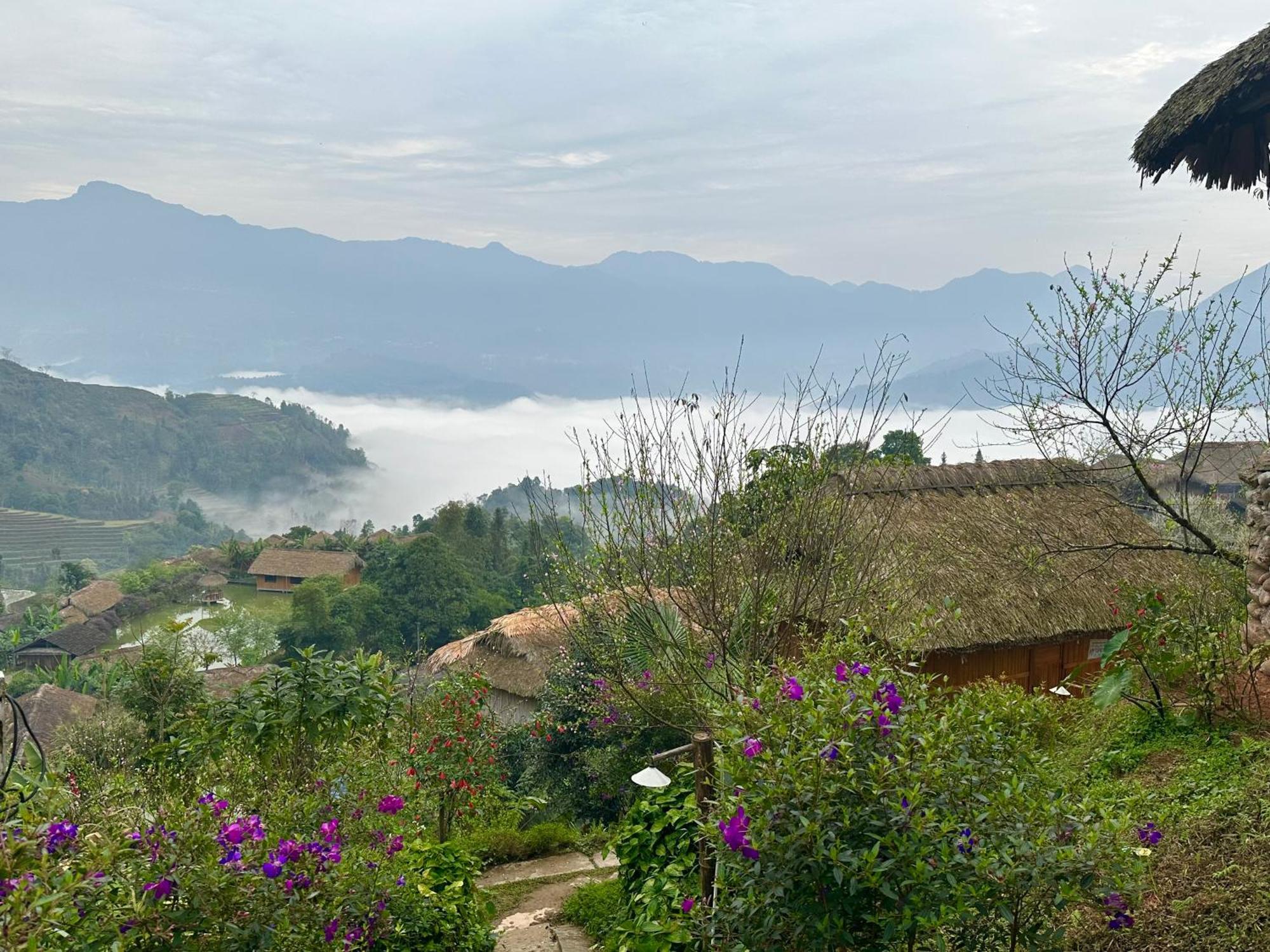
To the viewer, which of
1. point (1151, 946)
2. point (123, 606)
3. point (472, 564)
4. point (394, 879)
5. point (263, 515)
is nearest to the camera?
point (1151, 946)

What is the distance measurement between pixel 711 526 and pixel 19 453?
14342 centimetres

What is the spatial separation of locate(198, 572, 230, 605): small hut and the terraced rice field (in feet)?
141

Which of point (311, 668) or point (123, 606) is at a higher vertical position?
point (311, 668)

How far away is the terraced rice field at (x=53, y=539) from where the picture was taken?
97875 millimetres

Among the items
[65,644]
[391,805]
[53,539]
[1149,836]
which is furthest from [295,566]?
[53,539]

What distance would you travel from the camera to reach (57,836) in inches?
102

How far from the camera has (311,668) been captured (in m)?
4.64

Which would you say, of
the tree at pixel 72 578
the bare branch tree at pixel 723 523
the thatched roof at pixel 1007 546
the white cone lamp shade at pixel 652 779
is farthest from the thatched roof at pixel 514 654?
the tree at pixel 72 578

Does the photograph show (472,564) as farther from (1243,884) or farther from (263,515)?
(263,515)

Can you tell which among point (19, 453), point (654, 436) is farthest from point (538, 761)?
point (19, 453)

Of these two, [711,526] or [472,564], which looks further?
[472,564]

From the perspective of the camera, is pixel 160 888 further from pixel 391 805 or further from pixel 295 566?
pixel 295 566

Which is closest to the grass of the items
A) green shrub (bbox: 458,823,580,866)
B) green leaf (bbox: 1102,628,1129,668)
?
green leaf (bbox: 1102,628,1129,668)

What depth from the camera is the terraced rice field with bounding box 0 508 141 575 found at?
97.9 meters
